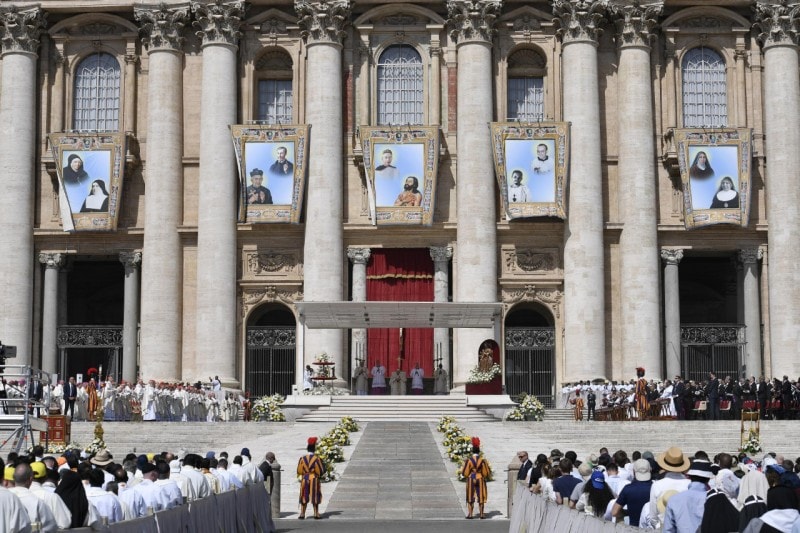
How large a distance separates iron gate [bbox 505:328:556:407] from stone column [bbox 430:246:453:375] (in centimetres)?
248

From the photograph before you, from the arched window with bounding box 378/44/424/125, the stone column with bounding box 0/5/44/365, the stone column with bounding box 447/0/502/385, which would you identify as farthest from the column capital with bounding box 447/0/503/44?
the stone column with bounding box 0/5/44/365

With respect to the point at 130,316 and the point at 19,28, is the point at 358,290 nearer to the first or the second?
the point at 130,316

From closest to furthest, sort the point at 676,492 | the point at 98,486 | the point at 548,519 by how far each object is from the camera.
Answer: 1. the point at 676,492
2. the point at 98,486
3. the point at 548,519

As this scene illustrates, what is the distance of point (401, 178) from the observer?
187ft

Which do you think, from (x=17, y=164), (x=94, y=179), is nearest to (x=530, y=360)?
(x=94, y=179)

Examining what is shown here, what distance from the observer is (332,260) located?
2239 inches

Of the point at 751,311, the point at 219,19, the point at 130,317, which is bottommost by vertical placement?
the point at 130,317

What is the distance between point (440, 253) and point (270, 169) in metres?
7.36

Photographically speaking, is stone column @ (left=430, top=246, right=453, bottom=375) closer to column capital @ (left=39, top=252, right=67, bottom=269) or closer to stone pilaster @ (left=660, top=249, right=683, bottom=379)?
stone pilaster @ (left=660, top=249, right=683, bottom=379)

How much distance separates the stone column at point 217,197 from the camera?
56.6 meters

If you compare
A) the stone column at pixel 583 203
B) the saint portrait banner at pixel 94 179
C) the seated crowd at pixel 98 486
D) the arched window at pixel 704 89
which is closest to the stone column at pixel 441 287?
the stone column at pixel 583 203

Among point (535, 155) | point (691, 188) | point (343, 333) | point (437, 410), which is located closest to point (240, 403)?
point (343, 333)

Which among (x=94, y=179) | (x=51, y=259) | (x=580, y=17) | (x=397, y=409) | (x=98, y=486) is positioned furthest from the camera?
(x=51, y=259)

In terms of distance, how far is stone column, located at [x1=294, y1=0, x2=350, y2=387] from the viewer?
186 feet
